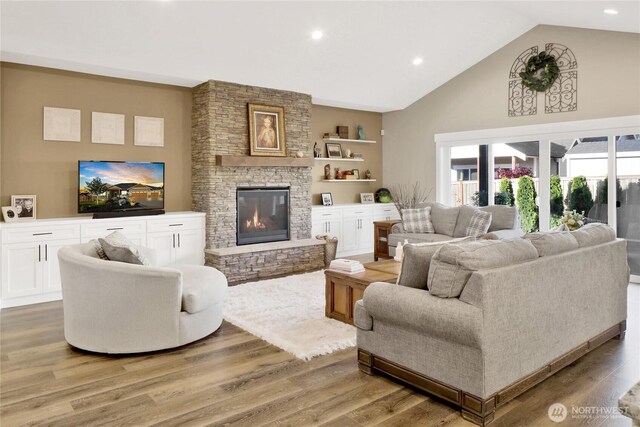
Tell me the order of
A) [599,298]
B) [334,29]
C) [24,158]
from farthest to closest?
[334,29]
[24,158]
[599,298]

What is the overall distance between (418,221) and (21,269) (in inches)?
202

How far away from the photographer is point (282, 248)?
264 inches

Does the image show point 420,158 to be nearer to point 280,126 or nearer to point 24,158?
point 280,126

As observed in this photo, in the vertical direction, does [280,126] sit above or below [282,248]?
above

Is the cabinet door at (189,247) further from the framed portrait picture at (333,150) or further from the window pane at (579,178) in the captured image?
the window pane at (579,178)

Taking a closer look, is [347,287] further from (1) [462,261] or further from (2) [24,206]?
(2) [24,206]

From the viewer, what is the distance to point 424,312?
8.96 ft

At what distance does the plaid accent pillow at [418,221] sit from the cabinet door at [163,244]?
3401 millimetres

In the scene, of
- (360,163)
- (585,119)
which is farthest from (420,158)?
(585,119)

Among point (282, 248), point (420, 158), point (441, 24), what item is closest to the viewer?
point (441, 24)

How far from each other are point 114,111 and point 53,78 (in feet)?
2.48

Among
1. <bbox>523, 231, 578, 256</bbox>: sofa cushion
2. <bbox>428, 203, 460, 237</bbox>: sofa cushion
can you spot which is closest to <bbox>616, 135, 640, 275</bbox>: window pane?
<bbox>428, 203, 460, 237</bbox>: sofa cushion

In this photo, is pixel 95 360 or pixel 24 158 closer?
pixel 95 360

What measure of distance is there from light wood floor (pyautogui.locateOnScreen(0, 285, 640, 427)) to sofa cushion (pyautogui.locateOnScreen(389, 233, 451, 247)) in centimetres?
299
